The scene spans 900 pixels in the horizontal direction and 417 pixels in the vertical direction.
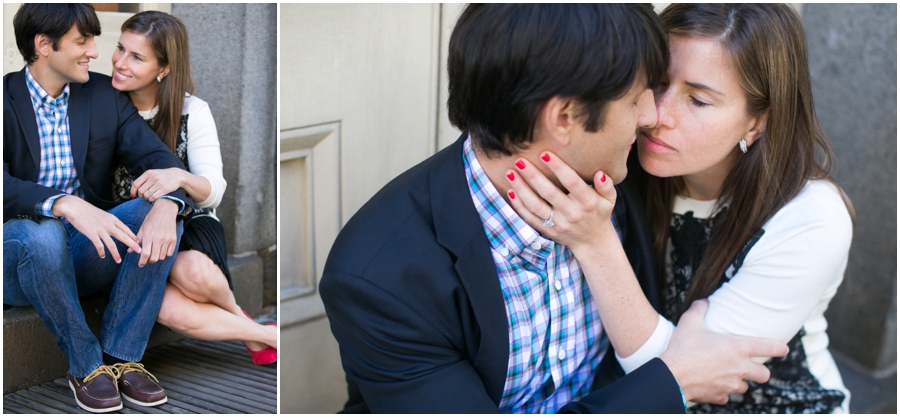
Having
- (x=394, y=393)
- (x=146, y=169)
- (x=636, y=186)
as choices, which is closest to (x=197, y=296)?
(x=146, y=169)

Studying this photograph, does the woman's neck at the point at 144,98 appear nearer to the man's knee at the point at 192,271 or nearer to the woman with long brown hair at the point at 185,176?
the woman with long brown hair at the point at 185,176

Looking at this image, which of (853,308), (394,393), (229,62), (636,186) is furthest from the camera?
(853,308)

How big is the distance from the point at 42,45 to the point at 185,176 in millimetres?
518

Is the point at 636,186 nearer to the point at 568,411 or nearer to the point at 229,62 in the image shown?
the point at 568,411

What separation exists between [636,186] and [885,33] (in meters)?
1.84

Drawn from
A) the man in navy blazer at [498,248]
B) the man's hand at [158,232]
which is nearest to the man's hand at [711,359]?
the man in navy blazer at [498,248]

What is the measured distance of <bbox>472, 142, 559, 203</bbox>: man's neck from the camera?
1.70m

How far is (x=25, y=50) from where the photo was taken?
1.99m

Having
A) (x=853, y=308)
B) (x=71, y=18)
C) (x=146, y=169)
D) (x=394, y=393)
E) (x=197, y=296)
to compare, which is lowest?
(x=853, y=308)

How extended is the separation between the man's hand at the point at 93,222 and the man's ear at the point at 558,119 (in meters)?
1.20

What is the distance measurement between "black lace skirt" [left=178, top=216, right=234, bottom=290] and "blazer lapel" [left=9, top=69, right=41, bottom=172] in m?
0.49

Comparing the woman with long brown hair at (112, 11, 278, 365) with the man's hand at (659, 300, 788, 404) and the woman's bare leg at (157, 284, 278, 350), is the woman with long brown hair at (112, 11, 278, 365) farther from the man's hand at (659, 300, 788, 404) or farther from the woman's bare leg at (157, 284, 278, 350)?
the man's hand at (659, 300, 788, 404)

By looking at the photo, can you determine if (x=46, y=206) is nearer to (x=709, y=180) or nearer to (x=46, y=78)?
(x=46, y=78)

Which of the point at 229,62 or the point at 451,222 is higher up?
the point at 229,62
